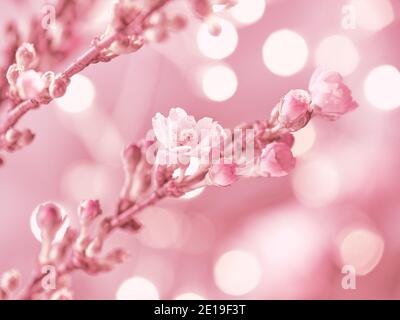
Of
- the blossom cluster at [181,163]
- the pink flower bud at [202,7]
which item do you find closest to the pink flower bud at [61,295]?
the blossom cluster at [181,163]

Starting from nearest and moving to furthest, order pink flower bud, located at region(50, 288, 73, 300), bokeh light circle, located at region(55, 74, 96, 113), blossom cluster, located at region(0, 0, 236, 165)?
blossom cluster, located at region(0, 0, 236, 165), pink flower bud, located at region(50, 288, 73, 300), bokeh light circle, located at region(55, 74, 96, 113)

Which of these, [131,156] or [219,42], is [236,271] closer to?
[219,42]

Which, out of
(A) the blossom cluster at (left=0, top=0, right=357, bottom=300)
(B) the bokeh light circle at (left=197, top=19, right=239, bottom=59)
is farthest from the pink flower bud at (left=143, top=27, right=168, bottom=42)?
(B) the bokeh light circle at (left=197, top=19, right=239, bottom=59)

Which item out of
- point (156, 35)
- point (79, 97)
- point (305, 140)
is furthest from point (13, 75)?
point (305, 140)

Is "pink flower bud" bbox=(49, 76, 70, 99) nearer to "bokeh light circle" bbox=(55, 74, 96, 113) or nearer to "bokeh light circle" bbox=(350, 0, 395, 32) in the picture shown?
"bokeh light circle" bbox=(55, 74, 96, 113)

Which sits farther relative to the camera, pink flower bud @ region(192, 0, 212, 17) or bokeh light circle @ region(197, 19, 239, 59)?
Answer: bokeh light circle @ region(197, 19, 239, 59)

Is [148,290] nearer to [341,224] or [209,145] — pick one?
[341,224]

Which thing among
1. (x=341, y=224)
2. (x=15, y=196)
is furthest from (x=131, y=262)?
(x=341, y=224)
